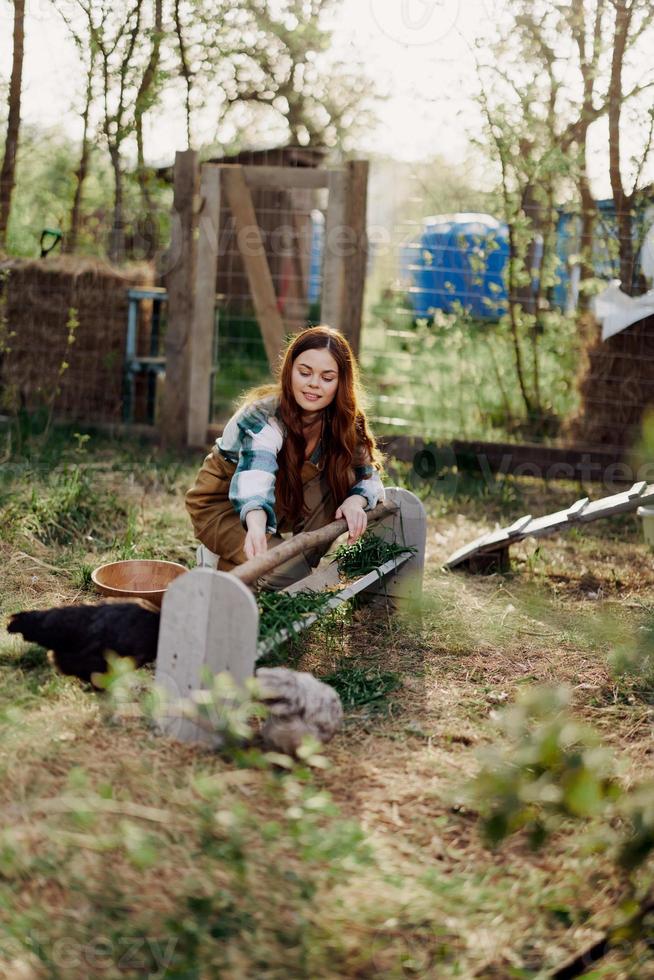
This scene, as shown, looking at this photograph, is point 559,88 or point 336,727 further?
point 559,88

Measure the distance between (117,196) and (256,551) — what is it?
21.8 ft

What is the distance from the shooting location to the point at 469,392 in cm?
707

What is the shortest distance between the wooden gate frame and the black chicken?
4.05 m

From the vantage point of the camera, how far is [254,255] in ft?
22.5

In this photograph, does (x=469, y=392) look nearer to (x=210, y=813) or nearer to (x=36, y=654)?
(x=36, y=654)

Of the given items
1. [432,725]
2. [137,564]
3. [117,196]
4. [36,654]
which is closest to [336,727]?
[432,725]

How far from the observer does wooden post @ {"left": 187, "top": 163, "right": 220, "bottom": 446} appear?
22.4 ft

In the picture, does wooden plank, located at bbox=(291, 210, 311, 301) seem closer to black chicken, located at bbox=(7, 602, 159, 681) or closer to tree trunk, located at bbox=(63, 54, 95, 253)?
tree trunk, located at bbox=(63, 54, 95, 253)

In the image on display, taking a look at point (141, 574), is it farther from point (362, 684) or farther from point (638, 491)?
point (638, 491)

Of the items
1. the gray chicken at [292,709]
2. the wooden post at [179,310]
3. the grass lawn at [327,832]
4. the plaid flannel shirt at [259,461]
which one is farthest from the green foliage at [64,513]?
the gray chicken at [292,709]

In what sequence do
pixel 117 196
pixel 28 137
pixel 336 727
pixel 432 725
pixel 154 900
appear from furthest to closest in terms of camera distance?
1. pixel 28 137
2. pixel 117 196
3. pixel 432 725
4. pixel 336 727
5. pixel 154 900

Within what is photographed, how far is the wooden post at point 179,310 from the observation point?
6.82 metres

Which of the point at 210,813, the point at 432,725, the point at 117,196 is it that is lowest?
the point at 432,725

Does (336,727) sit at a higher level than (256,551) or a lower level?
lower
